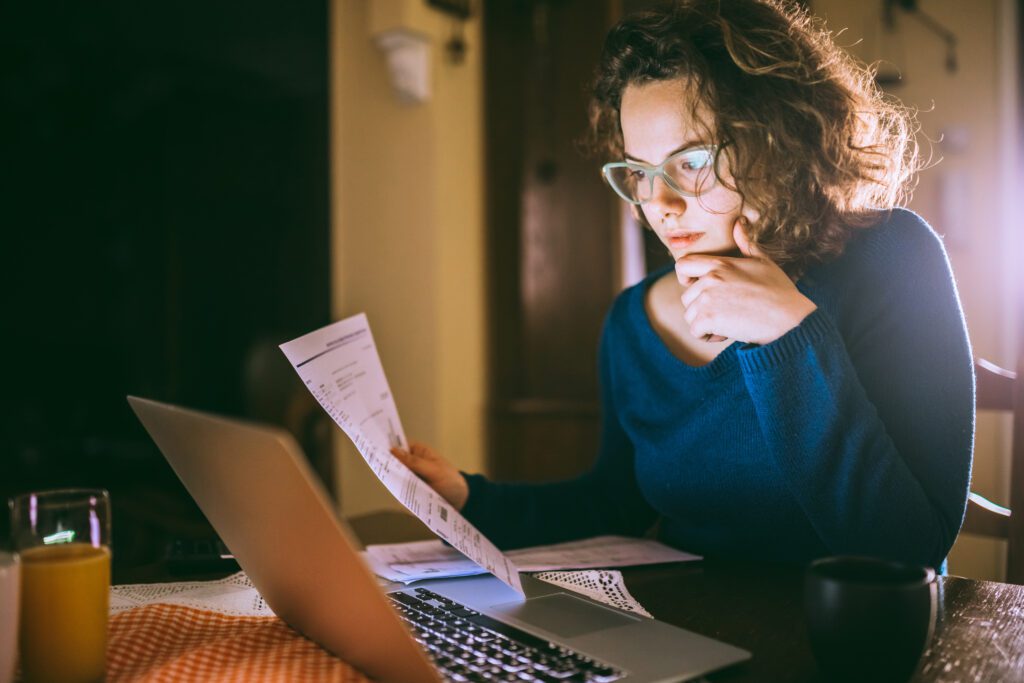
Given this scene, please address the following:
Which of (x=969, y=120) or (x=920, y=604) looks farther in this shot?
(x=969, y=120)

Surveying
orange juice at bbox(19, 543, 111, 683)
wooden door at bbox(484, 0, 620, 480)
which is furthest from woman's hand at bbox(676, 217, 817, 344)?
wooden door at bbox(484, 0, 620, 480)

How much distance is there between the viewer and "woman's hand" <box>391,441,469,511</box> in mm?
977

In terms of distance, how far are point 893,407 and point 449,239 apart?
6.54 feet

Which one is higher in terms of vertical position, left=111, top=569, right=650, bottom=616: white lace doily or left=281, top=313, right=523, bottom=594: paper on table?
left=281, top=313, right=523, bottom=594: paper on table

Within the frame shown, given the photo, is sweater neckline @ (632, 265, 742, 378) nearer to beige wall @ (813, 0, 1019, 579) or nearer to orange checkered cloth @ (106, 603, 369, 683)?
orange checkered cloth @ (106, 603, 369, 683)

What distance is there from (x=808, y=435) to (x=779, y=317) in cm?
12

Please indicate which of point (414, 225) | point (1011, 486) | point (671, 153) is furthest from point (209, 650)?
point (414, 225)

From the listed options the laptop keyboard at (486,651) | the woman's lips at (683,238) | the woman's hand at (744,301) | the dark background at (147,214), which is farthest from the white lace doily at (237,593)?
the dark background at (147,214)

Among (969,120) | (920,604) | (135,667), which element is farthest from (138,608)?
(969,120)

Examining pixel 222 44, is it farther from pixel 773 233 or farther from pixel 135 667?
pixel 135 667

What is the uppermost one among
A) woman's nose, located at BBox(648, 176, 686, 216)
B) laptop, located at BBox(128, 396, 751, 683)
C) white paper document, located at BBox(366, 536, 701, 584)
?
woman's nose, located at BBox(648, 176, 686, 216)

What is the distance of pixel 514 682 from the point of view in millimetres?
538

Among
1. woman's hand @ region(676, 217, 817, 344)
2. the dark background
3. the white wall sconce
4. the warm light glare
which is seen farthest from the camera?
the dark background

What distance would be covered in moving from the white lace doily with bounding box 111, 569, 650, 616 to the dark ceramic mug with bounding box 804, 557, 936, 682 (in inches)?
7.9
